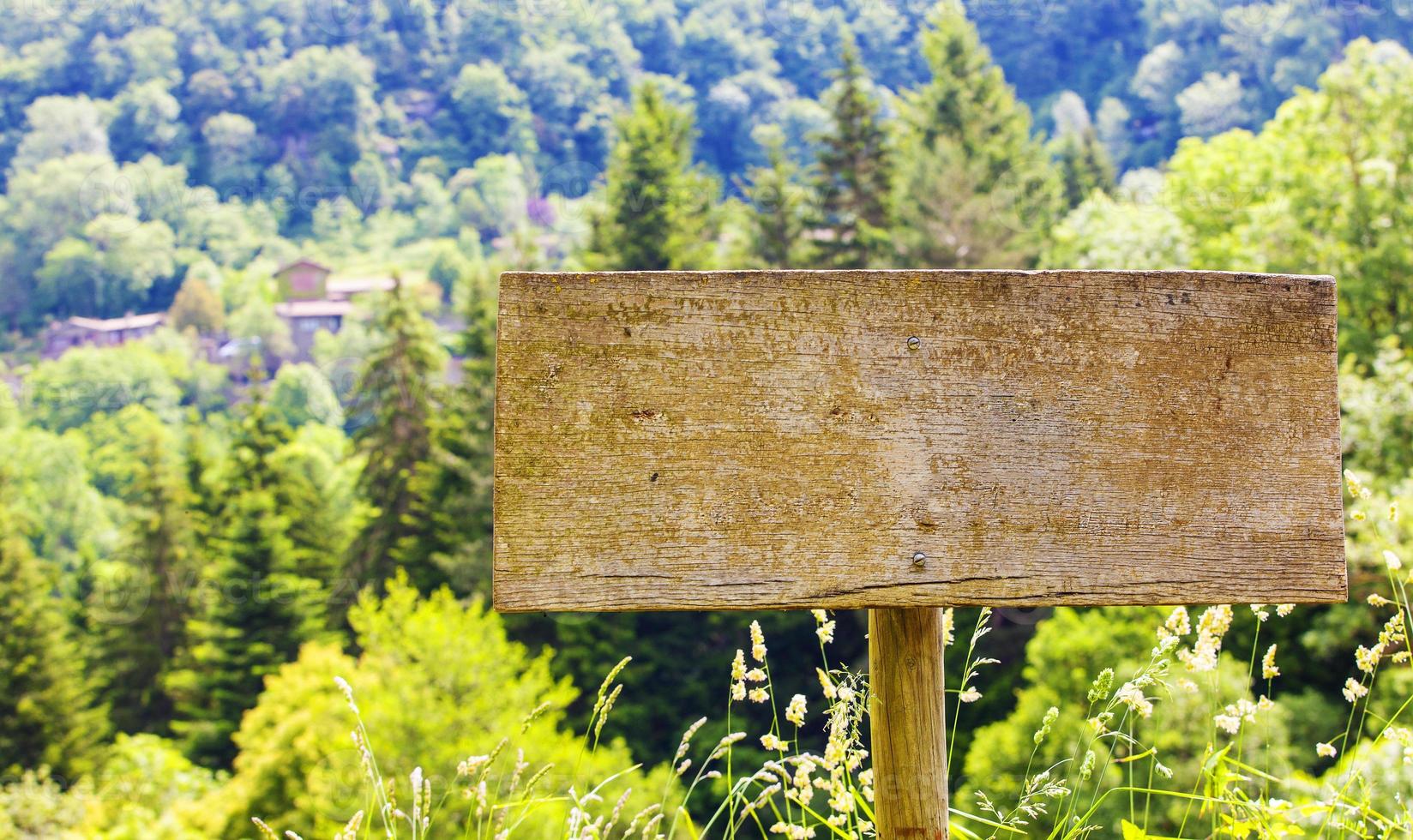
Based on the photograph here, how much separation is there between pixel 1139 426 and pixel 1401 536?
12295mm

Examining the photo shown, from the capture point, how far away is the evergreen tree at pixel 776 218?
959 inches

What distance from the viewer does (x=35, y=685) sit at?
1063 inches

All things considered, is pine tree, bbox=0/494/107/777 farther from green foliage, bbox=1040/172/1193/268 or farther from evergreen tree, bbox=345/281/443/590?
green foliage, bbox=1040/172/1193/268

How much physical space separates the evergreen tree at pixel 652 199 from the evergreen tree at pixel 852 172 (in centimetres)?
290

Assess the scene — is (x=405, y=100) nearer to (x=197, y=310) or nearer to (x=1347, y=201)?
(x=197, y=310)

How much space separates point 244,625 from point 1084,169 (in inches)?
1036

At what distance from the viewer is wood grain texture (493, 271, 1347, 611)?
119 cm

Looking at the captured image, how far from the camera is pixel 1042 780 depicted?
1510 mm

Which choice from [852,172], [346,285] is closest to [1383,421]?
[852,172]

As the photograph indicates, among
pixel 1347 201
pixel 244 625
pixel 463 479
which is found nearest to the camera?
pixel 1347 201

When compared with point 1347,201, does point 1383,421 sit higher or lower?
lower

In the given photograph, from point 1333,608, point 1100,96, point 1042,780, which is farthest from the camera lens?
point 1100,96

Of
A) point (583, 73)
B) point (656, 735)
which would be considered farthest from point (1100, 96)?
point (656, 735)

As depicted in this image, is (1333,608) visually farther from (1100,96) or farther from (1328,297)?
(1100,96)
